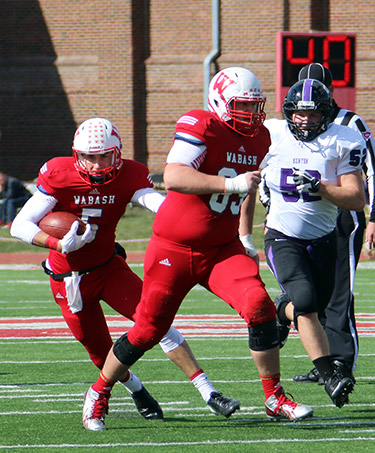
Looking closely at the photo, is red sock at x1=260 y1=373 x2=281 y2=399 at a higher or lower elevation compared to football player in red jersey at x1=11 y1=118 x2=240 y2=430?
lower

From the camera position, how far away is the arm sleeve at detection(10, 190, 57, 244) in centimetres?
540

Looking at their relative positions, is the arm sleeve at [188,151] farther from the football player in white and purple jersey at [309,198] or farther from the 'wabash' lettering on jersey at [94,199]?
the football player in white and purple jersey at [309,198]

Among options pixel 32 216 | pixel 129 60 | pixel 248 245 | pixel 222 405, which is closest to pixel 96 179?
pixel 32 216

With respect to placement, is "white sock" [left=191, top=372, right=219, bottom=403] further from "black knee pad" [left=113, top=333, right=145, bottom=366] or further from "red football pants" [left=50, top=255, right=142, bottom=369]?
"red football pants" [left=50, top=255, right=142, bottom=369]

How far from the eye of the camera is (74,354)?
7.98 meters

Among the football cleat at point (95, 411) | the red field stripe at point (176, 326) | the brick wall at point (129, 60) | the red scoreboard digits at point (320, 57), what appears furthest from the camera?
the brick wall at point (129, 60)

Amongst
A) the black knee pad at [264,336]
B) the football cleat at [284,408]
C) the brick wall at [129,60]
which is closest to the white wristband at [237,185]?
the black knee pad at [264,336]

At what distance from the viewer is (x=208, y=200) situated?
513cm

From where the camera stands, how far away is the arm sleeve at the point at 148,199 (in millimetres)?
5375

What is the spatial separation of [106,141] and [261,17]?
62.8ft

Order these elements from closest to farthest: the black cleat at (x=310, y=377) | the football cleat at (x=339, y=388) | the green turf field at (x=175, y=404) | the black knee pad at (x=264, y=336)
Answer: the green turf field at (x=175, y=404)
the black knee pad at (x=264, y=336)
the football cleat at (x=339, y=388)
the black cleat at (x=310, y=377)

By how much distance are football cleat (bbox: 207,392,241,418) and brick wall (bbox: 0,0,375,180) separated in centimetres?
1879

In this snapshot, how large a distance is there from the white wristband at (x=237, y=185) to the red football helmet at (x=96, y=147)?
762 mm

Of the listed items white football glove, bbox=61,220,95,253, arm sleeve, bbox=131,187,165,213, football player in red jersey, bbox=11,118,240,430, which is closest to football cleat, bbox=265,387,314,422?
football player in red jersey, bbox=11,118,240,430
